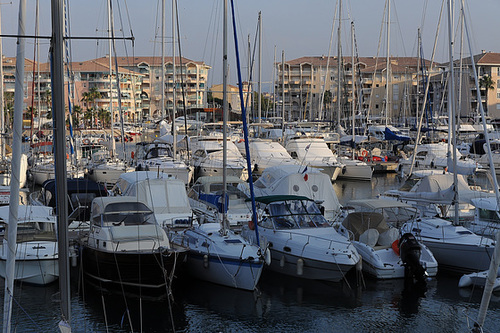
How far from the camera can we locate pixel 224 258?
16.7 meters

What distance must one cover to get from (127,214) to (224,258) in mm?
2948

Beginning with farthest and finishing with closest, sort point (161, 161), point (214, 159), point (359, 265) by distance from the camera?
1. point (214, 159)
2. point (161, 161)
3. point (359, 265)

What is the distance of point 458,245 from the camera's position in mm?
18609

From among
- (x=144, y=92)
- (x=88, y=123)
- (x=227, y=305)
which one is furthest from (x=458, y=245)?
(x=144, y=92)

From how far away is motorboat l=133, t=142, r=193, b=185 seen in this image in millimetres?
35469

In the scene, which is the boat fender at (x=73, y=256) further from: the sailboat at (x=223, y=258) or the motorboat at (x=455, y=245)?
the motorboat at (x=455, y=245)

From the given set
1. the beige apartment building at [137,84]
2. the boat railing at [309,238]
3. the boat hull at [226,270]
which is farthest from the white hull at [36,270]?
the beige apartment building at [137,84]

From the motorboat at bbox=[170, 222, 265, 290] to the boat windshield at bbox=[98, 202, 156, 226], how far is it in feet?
4.04

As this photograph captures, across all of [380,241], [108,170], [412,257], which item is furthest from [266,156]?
[412,257]

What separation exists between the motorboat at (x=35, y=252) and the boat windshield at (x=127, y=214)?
1.56m

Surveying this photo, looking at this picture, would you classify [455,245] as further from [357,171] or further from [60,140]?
[357,171]

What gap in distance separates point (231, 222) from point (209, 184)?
3903 mm

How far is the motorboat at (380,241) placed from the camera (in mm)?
18016

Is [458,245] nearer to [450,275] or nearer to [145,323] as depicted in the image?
[450,275]
